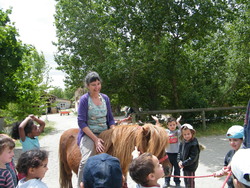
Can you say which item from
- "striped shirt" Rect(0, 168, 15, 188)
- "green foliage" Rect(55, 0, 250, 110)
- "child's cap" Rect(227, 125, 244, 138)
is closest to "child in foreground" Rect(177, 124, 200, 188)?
"child's cap" Rect(227, 125, 244, 138)

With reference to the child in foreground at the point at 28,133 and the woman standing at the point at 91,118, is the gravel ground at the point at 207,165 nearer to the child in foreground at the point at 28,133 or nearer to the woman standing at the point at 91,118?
the child in foreground at the point at 28,133

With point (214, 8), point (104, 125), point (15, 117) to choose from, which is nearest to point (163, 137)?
point (104, 125)

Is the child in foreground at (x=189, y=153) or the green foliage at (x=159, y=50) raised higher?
the green foliage at (x=159, y=50)

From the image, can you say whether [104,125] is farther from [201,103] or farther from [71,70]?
[71,70]

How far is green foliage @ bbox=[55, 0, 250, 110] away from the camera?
32.3 ft

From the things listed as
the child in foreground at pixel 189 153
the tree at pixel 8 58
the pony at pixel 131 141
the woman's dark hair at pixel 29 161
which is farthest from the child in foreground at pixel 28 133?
the tree at pixel 8 58

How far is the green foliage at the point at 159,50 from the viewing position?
9.84 metres

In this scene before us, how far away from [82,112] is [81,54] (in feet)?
35.3

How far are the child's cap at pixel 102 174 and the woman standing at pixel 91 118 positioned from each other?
111 centimetres

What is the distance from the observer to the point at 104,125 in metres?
3.16

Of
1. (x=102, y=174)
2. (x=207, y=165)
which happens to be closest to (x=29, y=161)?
(x=102, y=174)

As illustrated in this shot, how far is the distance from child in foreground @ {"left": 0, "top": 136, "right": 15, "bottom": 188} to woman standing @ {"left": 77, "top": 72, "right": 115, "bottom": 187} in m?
0.86

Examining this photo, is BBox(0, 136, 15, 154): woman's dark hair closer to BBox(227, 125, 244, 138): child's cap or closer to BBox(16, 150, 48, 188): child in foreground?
BBox(16, 150, 48, 188): child in foreground

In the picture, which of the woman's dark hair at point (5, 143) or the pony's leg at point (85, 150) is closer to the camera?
the woman's dark hair at point (5, 143)
